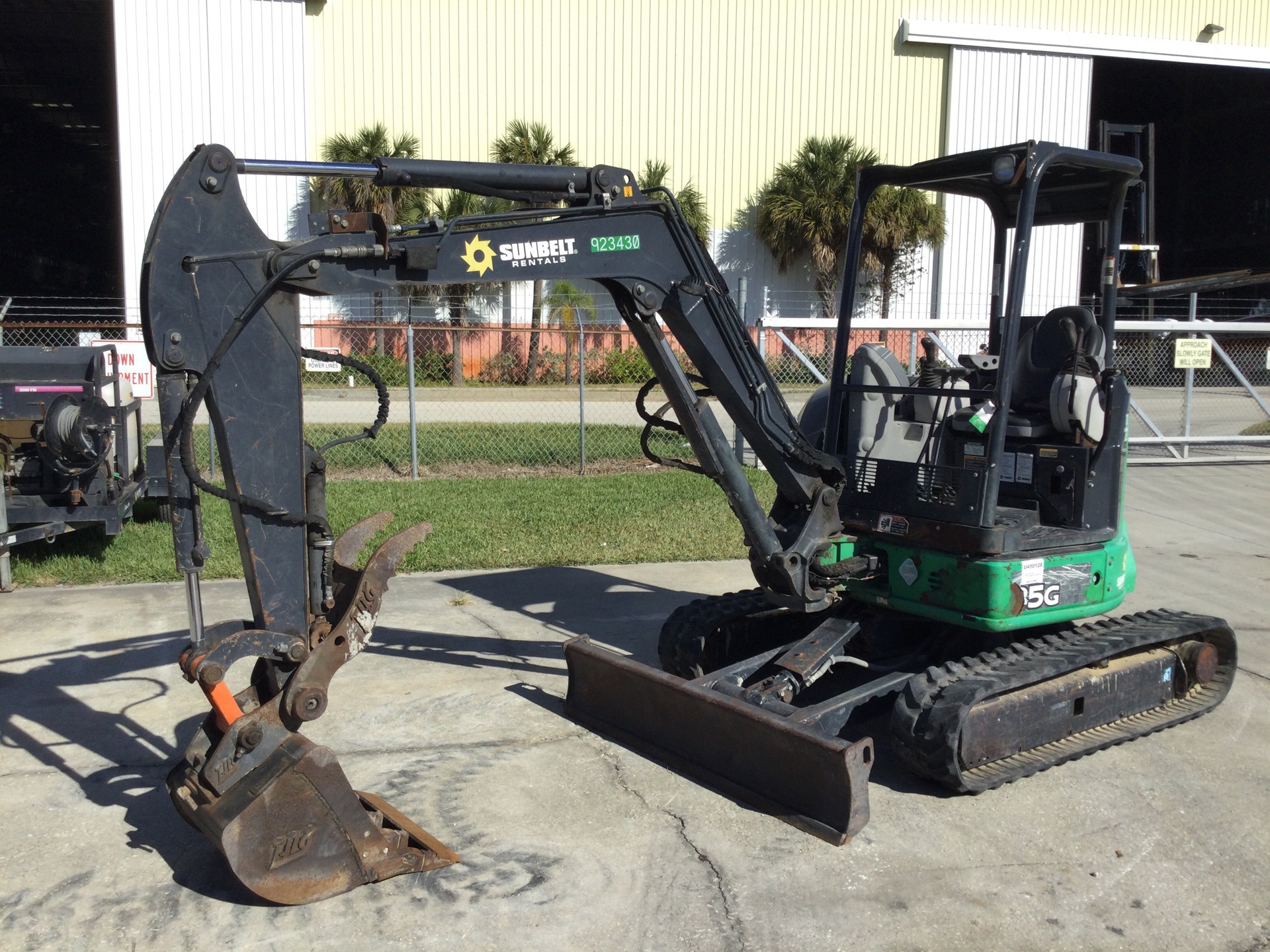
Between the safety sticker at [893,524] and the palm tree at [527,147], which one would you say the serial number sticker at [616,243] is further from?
the palm tree at [527,147]

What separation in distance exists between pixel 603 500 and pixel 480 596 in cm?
364

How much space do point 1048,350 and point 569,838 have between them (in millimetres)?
3641

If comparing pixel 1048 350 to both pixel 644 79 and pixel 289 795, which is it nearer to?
pixel 289 795

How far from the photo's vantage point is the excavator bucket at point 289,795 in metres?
4.08

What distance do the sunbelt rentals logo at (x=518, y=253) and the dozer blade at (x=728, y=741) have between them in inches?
82.2

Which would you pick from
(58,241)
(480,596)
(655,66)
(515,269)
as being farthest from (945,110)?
(58,241)

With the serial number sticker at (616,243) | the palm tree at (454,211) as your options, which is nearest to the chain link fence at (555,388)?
the palm tree at (454,211)

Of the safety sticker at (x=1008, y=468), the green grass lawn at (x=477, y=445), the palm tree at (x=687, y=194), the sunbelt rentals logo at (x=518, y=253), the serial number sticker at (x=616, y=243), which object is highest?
the palm tree at (x=687, y=194)

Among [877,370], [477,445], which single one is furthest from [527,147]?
[877,370]

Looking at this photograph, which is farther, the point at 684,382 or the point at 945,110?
the point at 945,110

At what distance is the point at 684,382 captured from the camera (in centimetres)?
530

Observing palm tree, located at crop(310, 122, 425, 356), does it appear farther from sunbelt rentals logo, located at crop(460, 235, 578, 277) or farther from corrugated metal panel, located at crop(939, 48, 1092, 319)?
sunbelt rentals logo, located at crop(460, 235, 578, 277)

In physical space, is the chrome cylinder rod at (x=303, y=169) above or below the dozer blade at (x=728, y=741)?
above

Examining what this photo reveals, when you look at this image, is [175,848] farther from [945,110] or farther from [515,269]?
[945,110]
